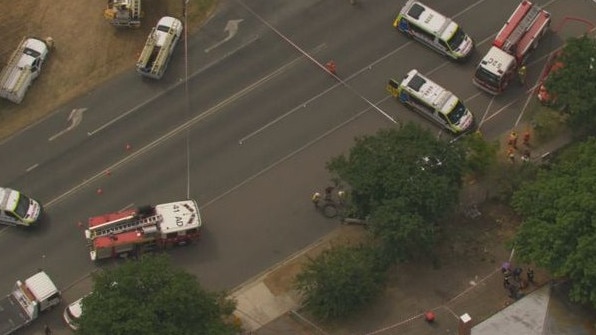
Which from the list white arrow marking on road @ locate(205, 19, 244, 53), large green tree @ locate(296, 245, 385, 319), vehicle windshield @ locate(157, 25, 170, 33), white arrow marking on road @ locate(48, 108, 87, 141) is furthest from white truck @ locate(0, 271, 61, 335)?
white arrow marking on road @ locate(205, 19, 244, 53)

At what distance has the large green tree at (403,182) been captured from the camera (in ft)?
210

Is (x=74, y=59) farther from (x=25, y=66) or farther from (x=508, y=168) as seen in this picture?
(x=508, y=168)

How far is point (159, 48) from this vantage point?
75500 millimetres

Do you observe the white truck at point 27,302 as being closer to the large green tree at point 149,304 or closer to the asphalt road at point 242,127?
the asphalt road at point 242,127

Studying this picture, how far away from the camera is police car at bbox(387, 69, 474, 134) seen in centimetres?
7188

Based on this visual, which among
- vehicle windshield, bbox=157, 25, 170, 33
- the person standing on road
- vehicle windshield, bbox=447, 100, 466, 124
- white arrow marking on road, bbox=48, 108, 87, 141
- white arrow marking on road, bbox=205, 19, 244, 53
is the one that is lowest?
the person standing on road

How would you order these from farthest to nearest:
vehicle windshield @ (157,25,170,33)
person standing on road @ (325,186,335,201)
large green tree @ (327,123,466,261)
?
vehicle windshield @ (157,25,170,33) < person standing on road @ (325,186,335,201) < large green tree @ (327,123,466,261)

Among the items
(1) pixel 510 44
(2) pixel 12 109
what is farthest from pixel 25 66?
(1) pixel 510 44

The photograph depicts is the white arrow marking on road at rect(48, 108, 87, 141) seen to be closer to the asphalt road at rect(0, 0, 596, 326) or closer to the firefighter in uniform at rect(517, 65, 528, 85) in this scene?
the asphalt road at rect(0, 0, 596, 326)

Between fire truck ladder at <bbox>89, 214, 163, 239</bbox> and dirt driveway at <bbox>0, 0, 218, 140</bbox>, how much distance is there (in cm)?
1129

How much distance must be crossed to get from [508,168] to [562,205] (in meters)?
7.39

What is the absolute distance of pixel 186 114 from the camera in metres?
74.1

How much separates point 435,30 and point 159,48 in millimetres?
19120

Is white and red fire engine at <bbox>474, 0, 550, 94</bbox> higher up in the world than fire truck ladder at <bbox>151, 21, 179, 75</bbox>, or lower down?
higher up
